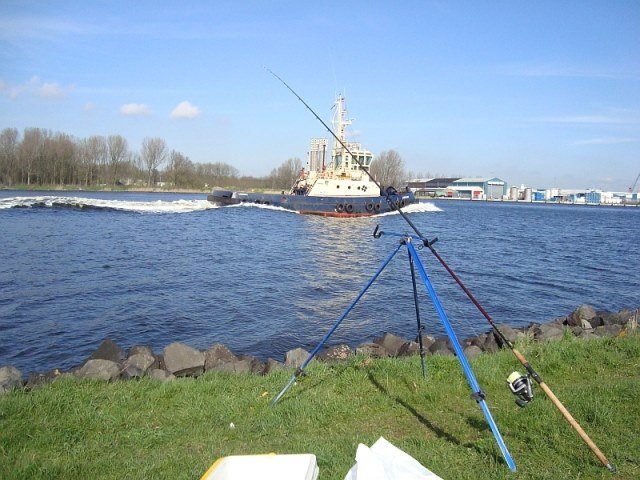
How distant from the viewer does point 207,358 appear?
933 centimetres

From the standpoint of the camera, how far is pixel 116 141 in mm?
104875

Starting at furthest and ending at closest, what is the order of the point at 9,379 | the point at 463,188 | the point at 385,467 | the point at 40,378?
the point at 463,188 → the point at 40,378 → the point at 9,379 → the point at 385,467

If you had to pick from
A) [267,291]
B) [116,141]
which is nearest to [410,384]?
[267,291]

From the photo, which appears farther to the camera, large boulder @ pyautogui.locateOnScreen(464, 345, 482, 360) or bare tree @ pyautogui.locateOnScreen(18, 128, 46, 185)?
bare tree @ pyautogui.locateOnScreen(18, 128, 46, 185)

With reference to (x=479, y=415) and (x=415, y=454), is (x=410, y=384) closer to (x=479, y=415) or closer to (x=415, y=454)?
(x=479, y=415)

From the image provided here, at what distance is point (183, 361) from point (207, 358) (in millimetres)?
483

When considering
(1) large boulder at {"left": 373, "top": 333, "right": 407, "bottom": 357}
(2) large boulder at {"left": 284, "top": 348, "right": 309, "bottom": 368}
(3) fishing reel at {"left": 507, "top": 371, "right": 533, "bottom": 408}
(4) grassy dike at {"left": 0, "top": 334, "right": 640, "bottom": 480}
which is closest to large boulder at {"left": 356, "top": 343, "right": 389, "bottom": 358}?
(1) large boulder at {"left": 373, "top": 333, "right": 407, "bottom": 357}

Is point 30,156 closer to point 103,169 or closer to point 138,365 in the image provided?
point 103,169

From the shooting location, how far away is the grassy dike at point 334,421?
14.7ft

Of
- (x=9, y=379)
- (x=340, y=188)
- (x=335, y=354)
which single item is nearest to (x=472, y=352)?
(x=335, y=354)

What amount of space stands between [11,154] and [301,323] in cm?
9575

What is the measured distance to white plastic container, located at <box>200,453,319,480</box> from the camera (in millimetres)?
3512

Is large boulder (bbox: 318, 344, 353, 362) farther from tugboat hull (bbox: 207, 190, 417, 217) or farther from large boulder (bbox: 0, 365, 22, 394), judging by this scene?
tugboat hull (bbox: 207, 190, 417, 217)

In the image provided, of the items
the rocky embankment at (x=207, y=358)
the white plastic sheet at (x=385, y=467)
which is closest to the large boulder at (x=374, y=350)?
the rocky embankment at (x=207, y=358)
